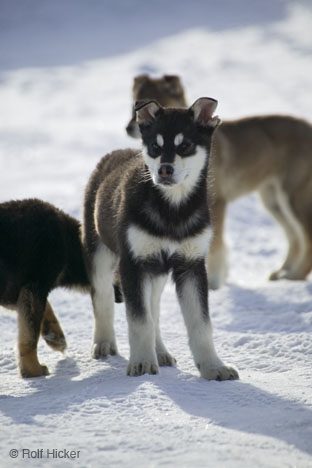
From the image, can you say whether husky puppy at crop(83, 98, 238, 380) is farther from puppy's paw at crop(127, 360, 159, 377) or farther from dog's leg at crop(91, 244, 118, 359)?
dog's leg at crop(91, 244, 118, 359)

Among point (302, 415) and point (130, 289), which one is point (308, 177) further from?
point (302, 415)

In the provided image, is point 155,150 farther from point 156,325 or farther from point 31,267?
point 156,325

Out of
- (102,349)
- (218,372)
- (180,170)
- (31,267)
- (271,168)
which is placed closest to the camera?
(180,170)

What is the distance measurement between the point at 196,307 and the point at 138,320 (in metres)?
0.43

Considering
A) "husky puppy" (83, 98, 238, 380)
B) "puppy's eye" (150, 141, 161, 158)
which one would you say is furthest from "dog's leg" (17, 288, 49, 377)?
"puppy's eye" (150, 141, 161, 158)

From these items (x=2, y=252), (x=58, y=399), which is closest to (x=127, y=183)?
(x=2, y=252)

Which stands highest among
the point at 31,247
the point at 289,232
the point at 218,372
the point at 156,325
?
the point at 289,232

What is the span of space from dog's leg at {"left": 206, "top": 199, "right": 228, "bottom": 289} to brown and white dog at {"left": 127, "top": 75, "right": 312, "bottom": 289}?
13 mm

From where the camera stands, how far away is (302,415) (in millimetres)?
4012

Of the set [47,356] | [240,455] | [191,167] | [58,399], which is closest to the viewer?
[240,455]

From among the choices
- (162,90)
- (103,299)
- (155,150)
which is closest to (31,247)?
(103,299)

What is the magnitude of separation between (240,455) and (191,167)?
2089mm

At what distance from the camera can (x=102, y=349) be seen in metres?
5.74

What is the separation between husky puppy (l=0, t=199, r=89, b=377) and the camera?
17.1 feet
